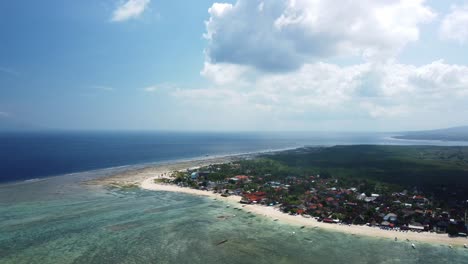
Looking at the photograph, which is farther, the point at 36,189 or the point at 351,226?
the point at 36,189

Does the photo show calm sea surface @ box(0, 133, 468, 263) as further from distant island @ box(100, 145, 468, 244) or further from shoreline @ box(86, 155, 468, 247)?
distant island @ box(100, 145, 468, 244)

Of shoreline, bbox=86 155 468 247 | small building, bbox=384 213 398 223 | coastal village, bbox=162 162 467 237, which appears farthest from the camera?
small building, bbox=384 213 398 223

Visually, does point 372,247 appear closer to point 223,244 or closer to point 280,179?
point 223,244

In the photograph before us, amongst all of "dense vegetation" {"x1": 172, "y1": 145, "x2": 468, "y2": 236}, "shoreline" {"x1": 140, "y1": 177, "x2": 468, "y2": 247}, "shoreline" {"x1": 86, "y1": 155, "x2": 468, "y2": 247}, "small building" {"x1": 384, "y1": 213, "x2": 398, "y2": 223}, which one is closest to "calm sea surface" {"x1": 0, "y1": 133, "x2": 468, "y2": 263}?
"shoreline" {"x1": 140, "y1": 177, "x2": 468, "y2": 247}

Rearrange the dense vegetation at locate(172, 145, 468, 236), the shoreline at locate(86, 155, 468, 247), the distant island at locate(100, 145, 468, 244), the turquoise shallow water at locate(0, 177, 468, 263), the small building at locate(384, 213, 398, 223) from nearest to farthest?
1. the turquoise shallow water at locate(0, 177, 468, 263)
2. the shoreline at locate(86, 155, 468, 247)
3. the distant island at locate(100, 145, 468, 244)
4. the small building at locate(384, 213, 398, 223)
5. the dense vegetation at locate(172, 145, 468, 236)

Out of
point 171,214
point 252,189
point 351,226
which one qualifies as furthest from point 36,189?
point 351,226

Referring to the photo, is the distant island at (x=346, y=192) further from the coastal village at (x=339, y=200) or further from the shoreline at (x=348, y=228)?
the shoreline at (x=348, y=228)

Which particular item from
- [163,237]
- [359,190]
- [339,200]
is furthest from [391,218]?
[163,237]

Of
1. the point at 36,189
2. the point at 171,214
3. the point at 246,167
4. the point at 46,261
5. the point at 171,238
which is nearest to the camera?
the point at 46,261
